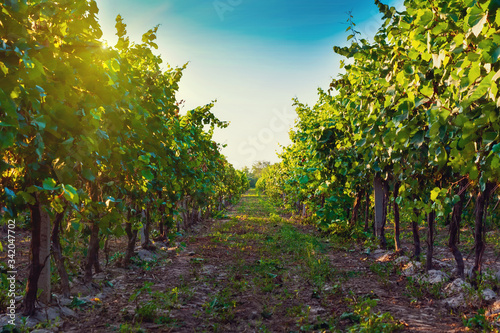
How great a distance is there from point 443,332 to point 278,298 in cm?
260

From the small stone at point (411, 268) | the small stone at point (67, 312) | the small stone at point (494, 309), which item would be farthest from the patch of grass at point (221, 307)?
the small stone at point (411, 268)

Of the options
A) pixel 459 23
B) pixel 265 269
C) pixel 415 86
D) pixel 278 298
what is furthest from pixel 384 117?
pixel 265 269

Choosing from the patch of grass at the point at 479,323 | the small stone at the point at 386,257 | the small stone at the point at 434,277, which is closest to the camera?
the patch of grass at the point at 479,323

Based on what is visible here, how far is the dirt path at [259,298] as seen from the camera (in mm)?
4566

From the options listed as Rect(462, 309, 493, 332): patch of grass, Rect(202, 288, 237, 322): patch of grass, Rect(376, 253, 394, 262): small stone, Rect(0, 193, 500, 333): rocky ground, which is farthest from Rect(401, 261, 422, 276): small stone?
Rect(202, 288, 237, 322): patch of grass

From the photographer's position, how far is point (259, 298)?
19.7ft

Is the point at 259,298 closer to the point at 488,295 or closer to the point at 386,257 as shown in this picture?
the point at 488,295

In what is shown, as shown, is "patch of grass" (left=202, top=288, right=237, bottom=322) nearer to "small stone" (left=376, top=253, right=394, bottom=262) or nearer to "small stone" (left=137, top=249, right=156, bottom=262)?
"small stone" (left=137, top=249, right=156, bottom=262)

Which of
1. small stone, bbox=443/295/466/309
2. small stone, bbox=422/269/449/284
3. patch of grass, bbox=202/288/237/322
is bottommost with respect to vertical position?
patch of grass, bbox=202/288/237/322

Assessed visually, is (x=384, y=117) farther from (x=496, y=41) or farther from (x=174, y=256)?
(x=174, y=256)

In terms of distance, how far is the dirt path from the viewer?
4566 millimetres

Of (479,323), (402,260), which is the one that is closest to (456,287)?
(479,323)

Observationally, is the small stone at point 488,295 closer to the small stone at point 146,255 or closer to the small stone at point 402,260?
the small stone at point 402,260

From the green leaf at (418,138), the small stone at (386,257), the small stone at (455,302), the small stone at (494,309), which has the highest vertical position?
the green leaf at (418,138)
